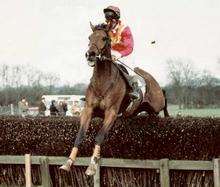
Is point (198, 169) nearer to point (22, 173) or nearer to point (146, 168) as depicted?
point (146, 168)

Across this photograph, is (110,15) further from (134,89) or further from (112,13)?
(134,89)

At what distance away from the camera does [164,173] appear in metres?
11.0

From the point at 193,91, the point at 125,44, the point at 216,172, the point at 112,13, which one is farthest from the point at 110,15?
the point at 193,91

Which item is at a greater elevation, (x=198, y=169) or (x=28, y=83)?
(x=198, y=169)

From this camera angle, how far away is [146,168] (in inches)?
447

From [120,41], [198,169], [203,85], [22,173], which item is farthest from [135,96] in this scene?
[203,85]

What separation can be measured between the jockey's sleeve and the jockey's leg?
145cm

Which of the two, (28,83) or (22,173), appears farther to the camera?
(28,83)

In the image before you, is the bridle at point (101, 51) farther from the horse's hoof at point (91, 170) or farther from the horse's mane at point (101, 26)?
the horse's hoof at point (91, 170)

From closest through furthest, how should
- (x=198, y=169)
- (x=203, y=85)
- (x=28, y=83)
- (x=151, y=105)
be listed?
(x=198, y=169) < (x=151, y=105) < (x=203, y=85) < (x=28, y=83)

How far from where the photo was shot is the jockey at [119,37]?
10.6m

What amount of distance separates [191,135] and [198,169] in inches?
28.0

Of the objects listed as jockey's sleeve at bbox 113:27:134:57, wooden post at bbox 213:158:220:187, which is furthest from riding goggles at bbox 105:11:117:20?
wooden post at bbox 213:158:220:187

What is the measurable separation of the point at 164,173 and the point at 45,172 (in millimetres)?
2778
